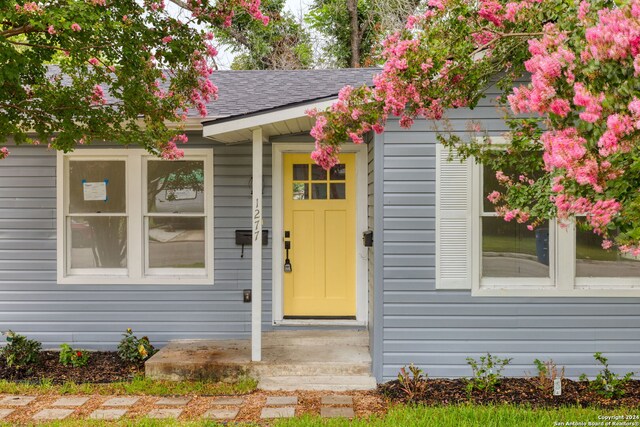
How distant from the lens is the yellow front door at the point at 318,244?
6.06m

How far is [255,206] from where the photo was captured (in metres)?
5.00

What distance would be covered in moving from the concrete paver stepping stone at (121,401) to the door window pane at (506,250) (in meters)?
3.43

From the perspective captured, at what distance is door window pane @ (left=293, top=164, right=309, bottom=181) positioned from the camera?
610cm

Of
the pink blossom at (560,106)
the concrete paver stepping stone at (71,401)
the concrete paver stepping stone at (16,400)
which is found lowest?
the concrete paver stepping stone at (16,400)

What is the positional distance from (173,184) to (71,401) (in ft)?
8.29

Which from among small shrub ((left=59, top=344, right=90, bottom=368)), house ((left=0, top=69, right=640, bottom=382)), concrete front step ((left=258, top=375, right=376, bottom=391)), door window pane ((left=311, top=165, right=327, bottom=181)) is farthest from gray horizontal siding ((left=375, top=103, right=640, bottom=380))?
small shrub ((left=59, top=344, right=90, bottom=368))

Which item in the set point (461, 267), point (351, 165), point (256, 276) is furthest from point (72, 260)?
point (461, 267)

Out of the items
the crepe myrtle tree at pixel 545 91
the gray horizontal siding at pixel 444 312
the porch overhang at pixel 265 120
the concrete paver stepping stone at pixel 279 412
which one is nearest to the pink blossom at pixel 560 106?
the crepe myrtle tree at pixel 545 91

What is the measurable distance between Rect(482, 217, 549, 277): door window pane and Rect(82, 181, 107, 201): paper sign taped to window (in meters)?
4.24

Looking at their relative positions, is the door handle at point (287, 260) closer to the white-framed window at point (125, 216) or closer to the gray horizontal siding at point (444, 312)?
the white-framed window at point (125, 216)

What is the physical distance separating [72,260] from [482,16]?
513 cm

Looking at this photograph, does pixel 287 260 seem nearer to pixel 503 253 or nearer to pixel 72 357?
pixel 503 253

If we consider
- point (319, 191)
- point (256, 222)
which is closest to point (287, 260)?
point (319, 191)

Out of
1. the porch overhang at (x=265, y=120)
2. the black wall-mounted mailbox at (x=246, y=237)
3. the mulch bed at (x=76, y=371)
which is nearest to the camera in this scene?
the porch overhang at (x=265, y=120)
